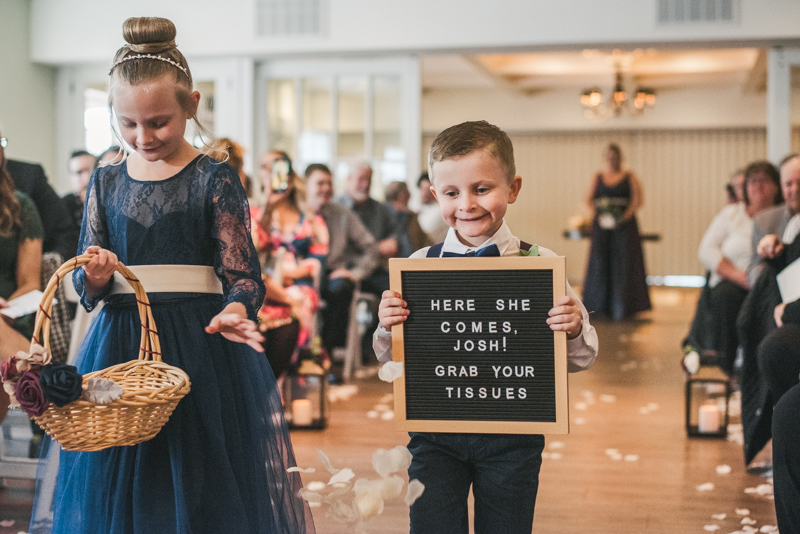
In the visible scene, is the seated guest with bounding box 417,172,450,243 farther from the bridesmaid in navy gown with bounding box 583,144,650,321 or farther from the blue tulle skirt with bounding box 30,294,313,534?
the blue tulle skirt with bounding box 30,294,313,534

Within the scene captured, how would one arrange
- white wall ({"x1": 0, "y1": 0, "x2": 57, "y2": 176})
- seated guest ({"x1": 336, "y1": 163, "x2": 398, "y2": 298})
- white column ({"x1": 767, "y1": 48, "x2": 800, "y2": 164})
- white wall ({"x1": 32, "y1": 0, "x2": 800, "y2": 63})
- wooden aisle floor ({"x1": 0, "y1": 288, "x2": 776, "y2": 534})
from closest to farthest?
wooden aisle floor ({"x1": 0, "y1": 288, "x2": 776, "y2": 534}) → seated guest ({"x1": 336, "y1": 163, "x2": 398, "y2": 298}) → white wall ({"x1": 32, "y1": 0, "x2": 800, "y2": 63}) → white column ({"x1": 767, "y1": 48, "x2": 800, "y2": 164}) → white wall ({"x1": 0, "y1": 0, "x2": 57, "y2": 176})

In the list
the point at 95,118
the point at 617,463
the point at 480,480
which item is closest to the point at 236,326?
the point at 480,480

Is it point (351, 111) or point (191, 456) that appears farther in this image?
point (351, 111)

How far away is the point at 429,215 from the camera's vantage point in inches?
275

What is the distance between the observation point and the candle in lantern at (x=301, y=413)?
418 cm

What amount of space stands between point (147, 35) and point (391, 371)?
0.87m

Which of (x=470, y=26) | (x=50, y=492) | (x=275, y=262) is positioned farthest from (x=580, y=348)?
(x=470, y=26)

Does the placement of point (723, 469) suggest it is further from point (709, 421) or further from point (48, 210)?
point (48, 210)

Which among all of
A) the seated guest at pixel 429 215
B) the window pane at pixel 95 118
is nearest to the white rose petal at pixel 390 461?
the seated guest at pixel 429 215

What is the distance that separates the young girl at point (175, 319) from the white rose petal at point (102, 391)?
0.81 ft

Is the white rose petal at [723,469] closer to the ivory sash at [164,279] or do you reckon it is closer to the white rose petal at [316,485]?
the white rose petal at [316,485]

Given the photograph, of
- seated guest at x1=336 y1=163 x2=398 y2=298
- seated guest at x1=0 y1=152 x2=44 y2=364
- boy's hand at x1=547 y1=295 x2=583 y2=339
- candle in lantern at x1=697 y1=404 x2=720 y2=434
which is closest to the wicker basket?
boy's hand at x1=547 y1=295 x2=583 y2=339

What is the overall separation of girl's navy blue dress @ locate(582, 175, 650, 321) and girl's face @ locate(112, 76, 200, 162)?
Result: 7.93 meters

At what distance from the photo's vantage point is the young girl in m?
1.65
